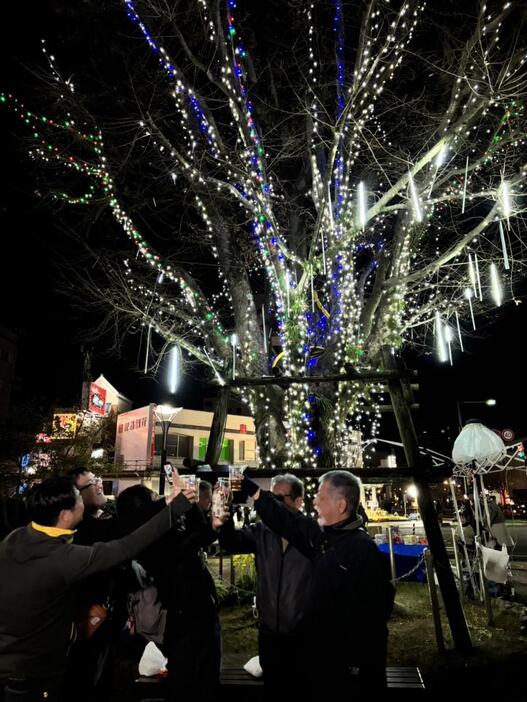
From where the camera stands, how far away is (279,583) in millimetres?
3400

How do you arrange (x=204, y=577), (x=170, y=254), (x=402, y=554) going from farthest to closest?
1. (x=170, y=254)
2. (x=402, y=554)
3. (x=204, y=577)

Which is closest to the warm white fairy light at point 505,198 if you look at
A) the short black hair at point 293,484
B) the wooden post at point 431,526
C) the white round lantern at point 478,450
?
the wooden post at point 431,526

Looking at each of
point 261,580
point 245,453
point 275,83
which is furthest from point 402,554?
point 245,453

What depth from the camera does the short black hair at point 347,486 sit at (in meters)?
2.87

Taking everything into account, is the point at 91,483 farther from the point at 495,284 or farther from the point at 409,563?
the point at 495,284

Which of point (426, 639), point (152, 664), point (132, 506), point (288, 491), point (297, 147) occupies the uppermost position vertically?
point (297, 147)

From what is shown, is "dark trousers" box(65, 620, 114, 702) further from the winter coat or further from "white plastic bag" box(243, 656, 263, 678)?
"white plastic bag" box(243, 656, 263, 678)

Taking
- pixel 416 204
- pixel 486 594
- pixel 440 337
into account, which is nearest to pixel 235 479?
pixel 486 594

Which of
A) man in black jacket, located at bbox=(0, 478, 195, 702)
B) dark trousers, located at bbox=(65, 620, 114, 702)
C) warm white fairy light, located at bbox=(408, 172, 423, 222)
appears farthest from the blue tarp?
man in black jacket, located at bbox=(0, 478, 195, 702)

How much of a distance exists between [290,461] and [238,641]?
279 cm

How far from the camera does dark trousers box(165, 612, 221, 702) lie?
9.78 feet

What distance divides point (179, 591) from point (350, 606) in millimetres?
1244

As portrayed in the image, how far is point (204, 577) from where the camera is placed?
3.29 m

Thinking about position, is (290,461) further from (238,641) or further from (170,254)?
(170,254)
